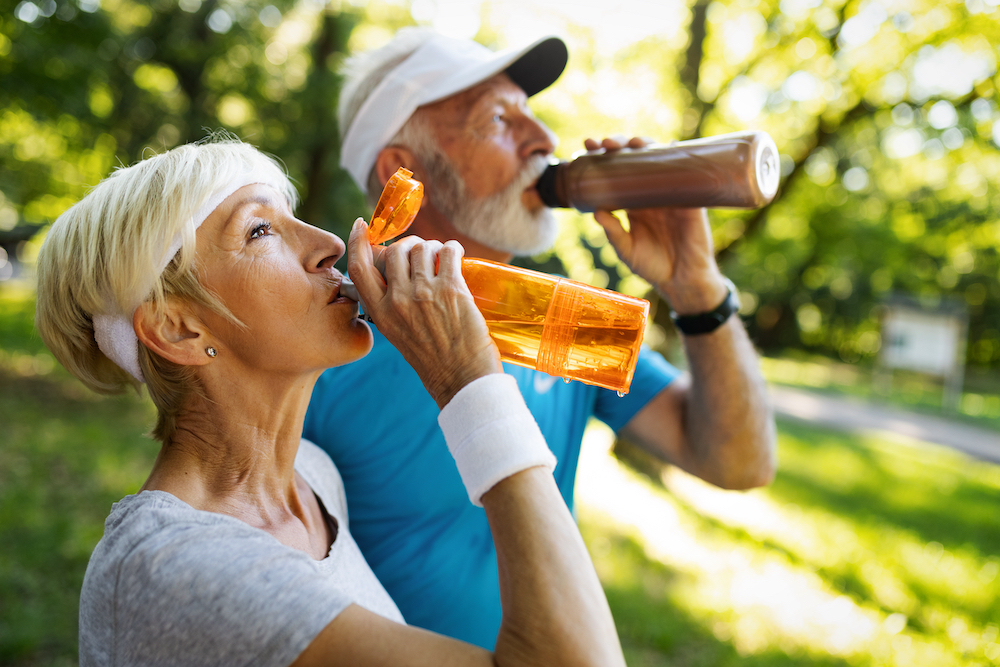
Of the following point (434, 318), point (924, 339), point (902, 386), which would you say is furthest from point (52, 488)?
point (902, 386)

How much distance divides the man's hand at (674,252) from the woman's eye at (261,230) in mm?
983

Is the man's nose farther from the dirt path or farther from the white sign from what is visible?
the white sign

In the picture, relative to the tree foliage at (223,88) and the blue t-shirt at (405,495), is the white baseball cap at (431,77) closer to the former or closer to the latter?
the blue t-shirt at (405,495)

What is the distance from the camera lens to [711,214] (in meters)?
8.47

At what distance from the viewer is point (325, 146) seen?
8.77m

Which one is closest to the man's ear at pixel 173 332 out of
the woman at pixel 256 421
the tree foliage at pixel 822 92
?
the woman at pixel 256 421

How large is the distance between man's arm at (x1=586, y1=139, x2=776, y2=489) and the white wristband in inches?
39.6

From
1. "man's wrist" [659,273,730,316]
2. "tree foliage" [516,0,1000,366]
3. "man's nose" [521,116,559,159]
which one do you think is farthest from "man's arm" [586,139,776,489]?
"tree foliage" [516,0,1000,366]

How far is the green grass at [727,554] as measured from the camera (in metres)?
4.28

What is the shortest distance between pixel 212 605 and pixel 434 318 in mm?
575

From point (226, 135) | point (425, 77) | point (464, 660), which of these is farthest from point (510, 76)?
point (464, 660)

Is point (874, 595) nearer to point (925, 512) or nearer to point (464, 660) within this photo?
point (925, 512)

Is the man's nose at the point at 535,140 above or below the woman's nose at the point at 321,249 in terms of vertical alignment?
above

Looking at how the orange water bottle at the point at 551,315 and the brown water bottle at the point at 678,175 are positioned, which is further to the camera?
the brown water bottle at the point at 678,175
